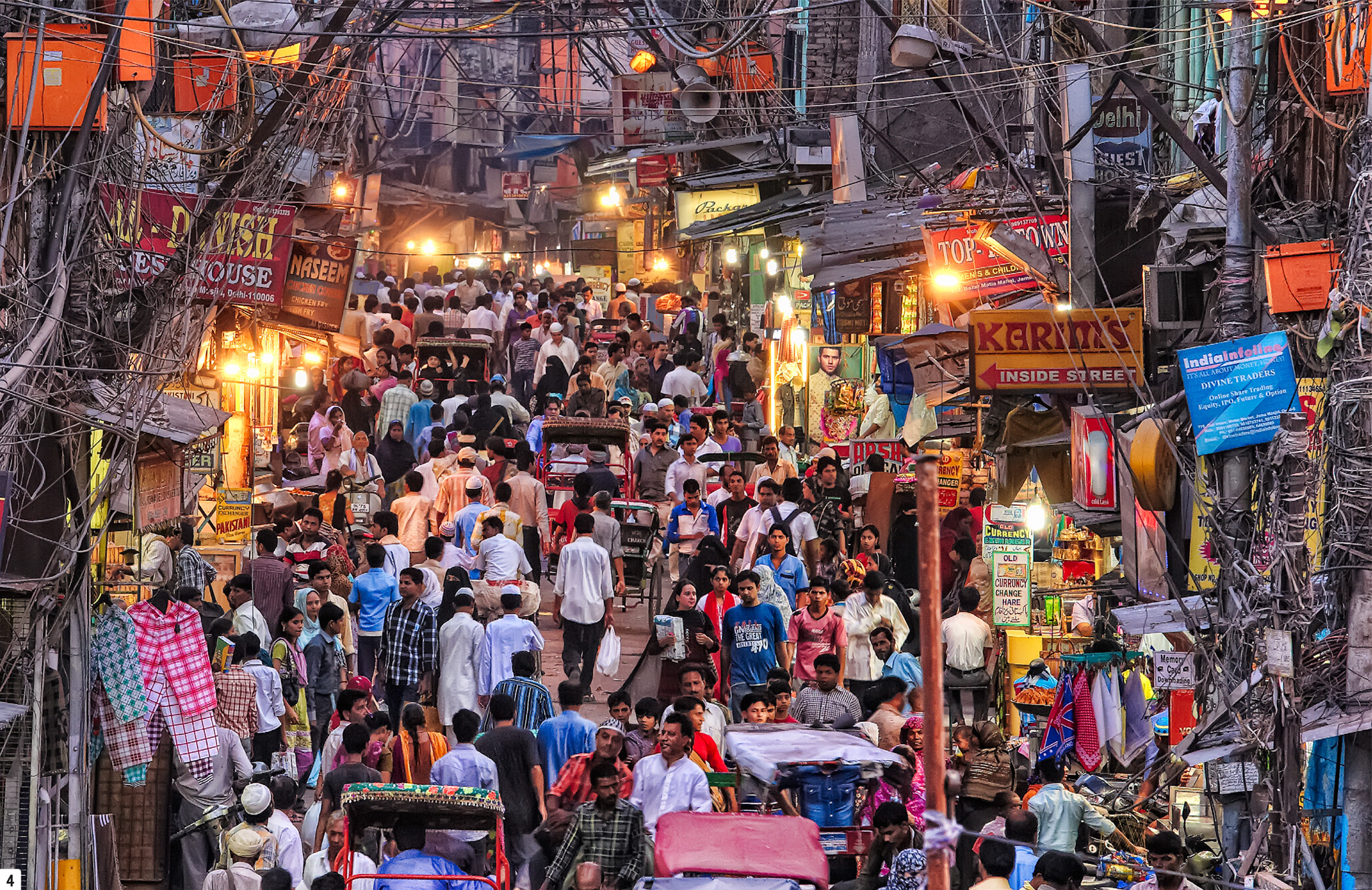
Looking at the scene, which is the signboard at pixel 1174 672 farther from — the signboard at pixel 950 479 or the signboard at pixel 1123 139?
the signboard at pixel 950 479

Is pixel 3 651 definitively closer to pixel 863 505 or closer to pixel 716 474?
pixel 716 474

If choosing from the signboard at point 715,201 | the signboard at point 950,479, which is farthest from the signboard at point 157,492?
the signboard at point 715,201

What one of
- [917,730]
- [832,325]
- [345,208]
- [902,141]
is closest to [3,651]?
[917,730]

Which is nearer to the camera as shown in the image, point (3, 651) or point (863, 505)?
point (3, 651)

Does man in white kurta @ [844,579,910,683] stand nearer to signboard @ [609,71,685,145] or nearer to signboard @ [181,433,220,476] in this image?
signboard @ [181,433,220,476]

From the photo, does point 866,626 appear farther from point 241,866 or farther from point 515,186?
point 515,186

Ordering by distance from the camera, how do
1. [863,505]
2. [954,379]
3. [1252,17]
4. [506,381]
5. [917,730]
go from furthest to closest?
[506,381], [863,505], [954,379], [1252,17], [917,730]

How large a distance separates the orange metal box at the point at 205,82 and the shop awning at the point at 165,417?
7.65 ft

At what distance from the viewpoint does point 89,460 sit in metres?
10.8

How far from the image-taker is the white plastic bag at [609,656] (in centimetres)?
1361

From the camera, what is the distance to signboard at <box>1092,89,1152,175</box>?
15938 millimetres

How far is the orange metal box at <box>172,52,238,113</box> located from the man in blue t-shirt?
5.25m

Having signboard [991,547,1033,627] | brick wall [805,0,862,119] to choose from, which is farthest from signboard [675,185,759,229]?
signboard [991,547,1033,627]

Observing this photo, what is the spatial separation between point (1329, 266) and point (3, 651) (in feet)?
27.8
